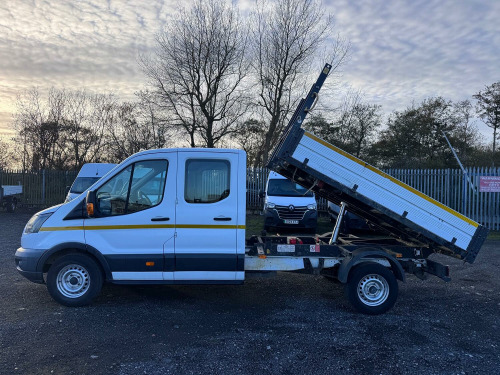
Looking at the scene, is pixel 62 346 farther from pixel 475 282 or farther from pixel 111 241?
pixel 475 282

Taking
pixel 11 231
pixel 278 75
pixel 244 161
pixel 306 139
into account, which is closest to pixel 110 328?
pixel 244 161

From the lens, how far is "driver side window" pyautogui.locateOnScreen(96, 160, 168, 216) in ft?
19.1

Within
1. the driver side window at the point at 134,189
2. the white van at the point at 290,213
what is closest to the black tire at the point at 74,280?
the driver side window at the point at 134,189

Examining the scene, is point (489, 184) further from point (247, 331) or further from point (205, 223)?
point (247, 331)

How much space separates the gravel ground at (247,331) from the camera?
14.0ft

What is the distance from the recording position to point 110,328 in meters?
5.19

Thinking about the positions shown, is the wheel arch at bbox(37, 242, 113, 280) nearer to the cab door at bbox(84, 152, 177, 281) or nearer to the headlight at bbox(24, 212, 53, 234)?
the cab door at bbox(84, 152, 177, 281)

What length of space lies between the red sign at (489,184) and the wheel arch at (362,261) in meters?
12.4

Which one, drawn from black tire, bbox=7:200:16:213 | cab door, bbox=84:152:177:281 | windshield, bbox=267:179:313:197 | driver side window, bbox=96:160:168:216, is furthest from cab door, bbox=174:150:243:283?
black tire, bbox=7:200:16:213

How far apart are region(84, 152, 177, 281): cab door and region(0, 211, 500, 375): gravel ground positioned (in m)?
0.69

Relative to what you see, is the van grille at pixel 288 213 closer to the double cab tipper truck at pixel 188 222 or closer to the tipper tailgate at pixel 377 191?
the double cab tipper truck at pixel 188 222

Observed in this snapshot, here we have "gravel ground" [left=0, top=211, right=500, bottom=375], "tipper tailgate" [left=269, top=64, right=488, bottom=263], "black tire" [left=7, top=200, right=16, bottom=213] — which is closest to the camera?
"gravel ground" [left=0, top=211, right=500, bottom=375]

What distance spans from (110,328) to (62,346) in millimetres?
668

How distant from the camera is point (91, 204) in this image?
5750 mm
